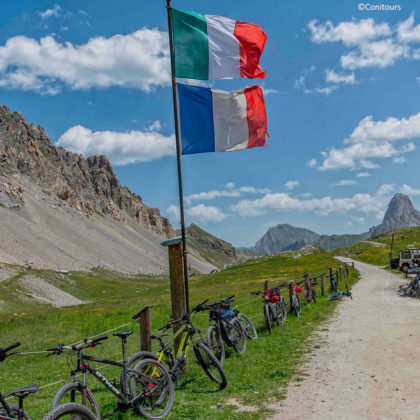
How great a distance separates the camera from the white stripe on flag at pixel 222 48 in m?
11.7

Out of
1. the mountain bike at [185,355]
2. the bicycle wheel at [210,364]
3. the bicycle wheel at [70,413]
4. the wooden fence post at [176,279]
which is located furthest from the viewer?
the wooden fence post at [176,279]

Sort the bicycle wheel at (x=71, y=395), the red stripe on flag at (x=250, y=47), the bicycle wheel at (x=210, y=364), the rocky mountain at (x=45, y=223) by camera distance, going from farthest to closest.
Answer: the rocky mountain at (x=45, y=223) → the red stripe on flag at (x=250, y=47) → the bicycle wheel at (x=210, y=364) → the bicycle wheel at (x=71, y=395)

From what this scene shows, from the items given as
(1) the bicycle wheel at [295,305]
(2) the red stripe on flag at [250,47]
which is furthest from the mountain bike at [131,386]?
(1) the bicycle wheel at [295,305]

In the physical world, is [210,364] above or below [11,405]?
below

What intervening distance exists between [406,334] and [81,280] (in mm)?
89810

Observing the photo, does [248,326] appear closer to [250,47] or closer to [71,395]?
[71,395]

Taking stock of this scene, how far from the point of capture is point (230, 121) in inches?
472

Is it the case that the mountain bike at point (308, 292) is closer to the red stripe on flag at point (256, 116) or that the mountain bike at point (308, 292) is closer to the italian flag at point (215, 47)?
the red stripe on flag at point (256, 116)

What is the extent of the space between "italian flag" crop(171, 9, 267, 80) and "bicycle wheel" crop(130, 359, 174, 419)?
753cm

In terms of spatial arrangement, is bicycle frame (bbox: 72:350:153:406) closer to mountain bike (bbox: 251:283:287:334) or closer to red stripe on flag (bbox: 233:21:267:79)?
mountain bike (bbox: 251:283:287:334)

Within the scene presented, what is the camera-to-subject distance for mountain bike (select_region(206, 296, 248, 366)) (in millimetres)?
11328

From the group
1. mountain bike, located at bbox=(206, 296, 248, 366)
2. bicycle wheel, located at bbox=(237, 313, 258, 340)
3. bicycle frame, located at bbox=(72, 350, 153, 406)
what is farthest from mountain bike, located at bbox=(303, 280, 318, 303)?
bicycle frame, located at bbox=(72, 350, 153, 406)

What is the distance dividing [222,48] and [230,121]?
213 centimetres

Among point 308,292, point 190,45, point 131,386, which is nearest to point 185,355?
point 131,386
